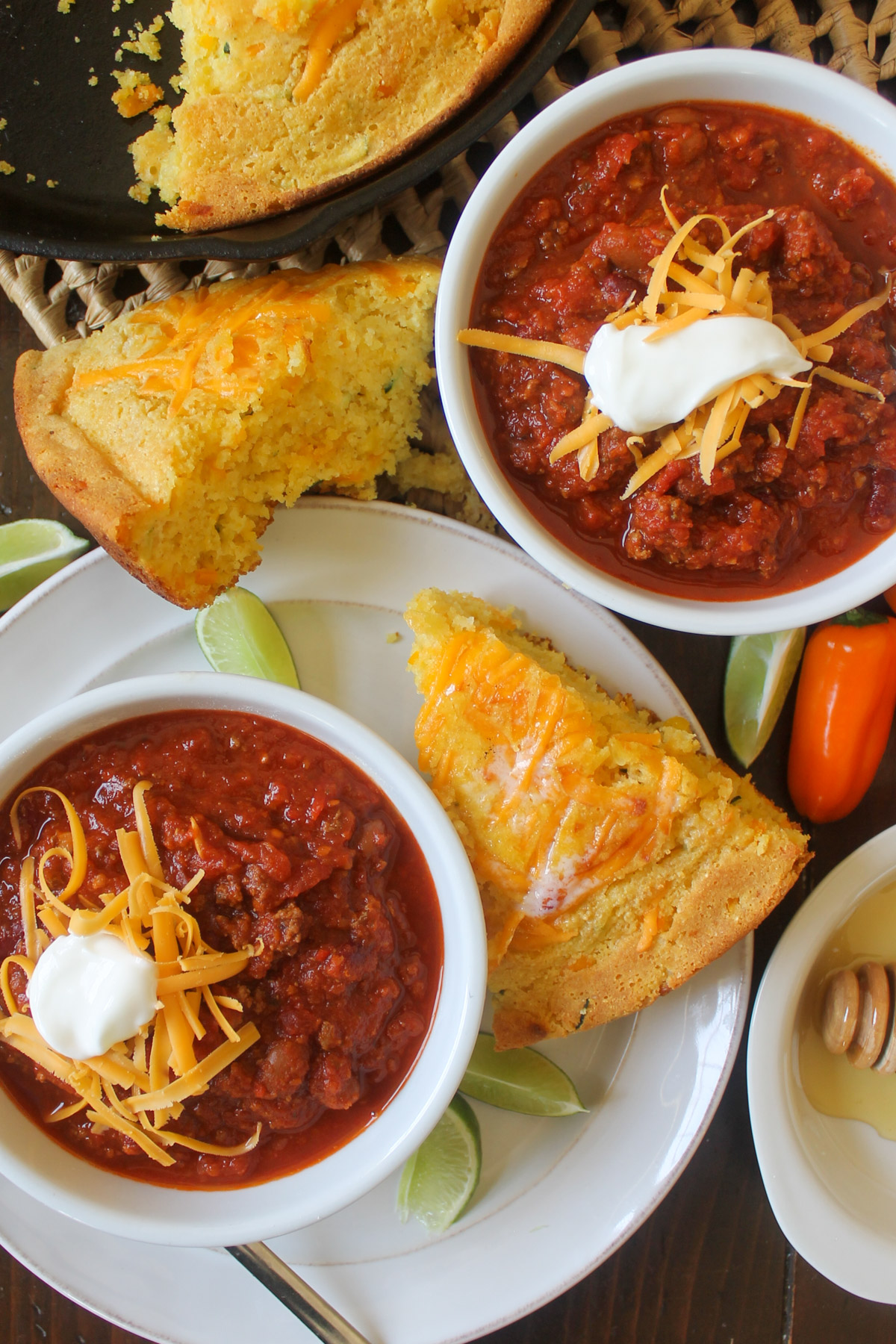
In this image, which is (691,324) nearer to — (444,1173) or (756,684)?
(756,684)

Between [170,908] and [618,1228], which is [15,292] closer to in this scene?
[170,908]

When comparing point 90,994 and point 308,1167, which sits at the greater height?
point 90,994

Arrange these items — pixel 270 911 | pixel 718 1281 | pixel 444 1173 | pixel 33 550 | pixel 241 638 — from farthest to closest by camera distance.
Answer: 1. pixel 718 1281
2. pixel 33 550
3. pixel 444 1173
4. pixel 241 638
5. pixel 270 911

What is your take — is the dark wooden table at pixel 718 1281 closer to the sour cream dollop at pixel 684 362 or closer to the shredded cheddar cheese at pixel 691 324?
the shredded cheddar cheese at pixel 691 324

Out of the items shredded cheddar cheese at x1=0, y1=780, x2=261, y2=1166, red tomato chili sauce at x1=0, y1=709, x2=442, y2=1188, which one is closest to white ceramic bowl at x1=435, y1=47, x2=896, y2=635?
red tomato chili sauce at x1=0, y1=709, x2=442, y2=1188

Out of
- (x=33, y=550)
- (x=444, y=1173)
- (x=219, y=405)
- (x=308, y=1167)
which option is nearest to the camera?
(x=308, y=1167)

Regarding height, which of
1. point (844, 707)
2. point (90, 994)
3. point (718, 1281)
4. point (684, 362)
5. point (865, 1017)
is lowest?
point (718, 1281)

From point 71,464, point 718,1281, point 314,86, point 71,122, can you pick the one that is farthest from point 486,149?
point 718,1281
